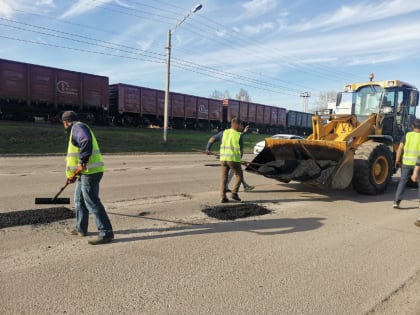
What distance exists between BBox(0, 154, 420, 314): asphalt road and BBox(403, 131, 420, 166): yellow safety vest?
40.9 inches

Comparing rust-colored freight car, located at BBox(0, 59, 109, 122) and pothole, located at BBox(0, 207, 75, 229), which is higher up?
rust-colored freight car, located at BBox(0, 59, 109, 122)

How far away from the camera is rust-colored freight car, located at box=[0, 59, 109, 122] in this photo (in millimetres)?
19156

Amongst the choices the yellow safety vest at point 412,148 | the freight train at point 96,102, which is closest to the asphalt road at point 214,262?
the yellow safety vest at point 412,148

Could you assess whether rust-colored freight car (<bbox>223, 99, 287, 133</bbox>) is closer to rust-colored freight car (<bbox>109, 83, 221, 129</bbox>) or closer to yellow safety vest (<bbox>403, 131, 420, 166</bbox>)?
rust-colored freight car (<bbox>109, 83, 221, 129</bbox>)

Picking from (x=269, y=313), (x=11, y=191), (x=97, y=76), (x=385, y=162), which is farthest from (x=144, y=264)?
(x=97, y=76)

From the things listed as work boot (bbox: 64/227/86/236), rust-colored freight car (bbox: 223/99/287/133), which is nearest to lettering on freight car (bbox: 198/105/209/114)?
rust-colored freight car (bbox: 223/99/287/133)

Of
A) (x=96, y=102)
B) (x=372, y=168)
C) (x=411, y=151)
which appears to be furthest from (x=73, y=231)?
(x=96, y=102)

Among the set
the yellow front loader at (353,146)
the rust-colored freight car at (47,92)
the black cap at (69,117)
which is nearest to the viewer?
the black cap at (69,117)

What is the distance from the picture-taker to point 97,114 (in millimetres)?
24188

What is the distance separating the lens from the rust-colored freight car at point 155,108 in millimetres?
25297

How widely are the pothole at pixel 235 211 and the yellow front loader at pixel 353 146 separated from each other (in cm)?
159

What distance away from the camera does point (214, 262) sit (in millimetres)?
3961

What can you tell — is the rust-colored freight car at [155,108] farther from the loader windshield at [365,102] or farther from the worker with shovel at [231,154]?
the worker with shovel at [231,154]

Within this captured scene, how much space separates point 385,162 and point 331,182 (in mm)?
2226
